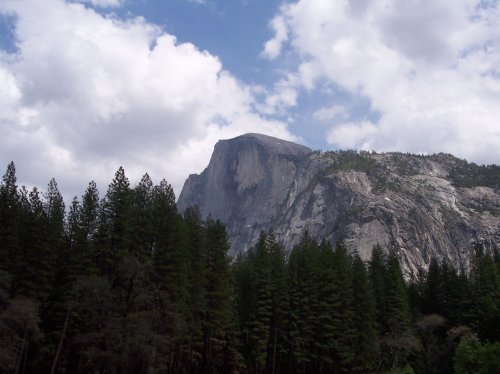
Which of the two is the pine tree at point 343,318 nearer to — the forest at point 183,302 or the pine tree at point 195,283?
the forest at point 183,302

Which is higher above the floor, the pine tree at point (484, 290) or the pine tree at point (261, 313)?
the pine tree at point (484, 290)

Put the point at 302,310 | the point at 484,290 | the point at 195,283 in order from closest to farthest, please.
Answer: the point at 195,283 → the point at 302,310 → the point at 484,290

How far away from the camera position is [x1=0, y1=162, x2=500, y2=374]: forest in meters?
30.6

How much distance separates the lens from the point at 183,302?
3884 centimetres

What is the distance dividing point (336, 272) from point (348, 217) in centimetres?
14412

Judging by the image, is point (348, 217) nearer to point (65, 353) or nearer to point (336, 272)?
point (336, 272)

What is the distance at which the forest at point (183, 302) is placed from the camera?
30.6 metres

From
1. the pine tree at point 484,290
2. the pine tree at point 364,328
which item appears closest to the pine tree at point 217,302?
the pine tree at point 364,328

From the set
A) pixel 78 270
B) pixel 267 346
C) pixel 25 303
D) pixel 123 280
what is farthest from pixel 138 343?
pixel 267 346

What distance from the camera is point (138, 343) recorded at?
28547 millimetres

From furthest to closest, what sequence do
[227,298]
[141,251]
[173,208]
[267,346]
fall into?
[267,346] < [227,298] < [173,208] < [141,251]

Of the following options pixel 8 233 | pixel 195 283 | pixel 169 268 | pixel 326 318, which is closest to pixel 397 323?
pixel 326 318

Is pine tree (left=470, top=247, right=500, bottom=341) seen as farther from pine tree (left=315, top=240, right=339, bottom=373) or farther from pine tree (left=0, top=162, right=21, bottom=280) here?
pine tree (left=0, top=162, right=21, bottom=280)

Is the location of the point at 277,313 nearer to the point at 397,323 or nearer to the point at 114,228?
the point at 397,323
